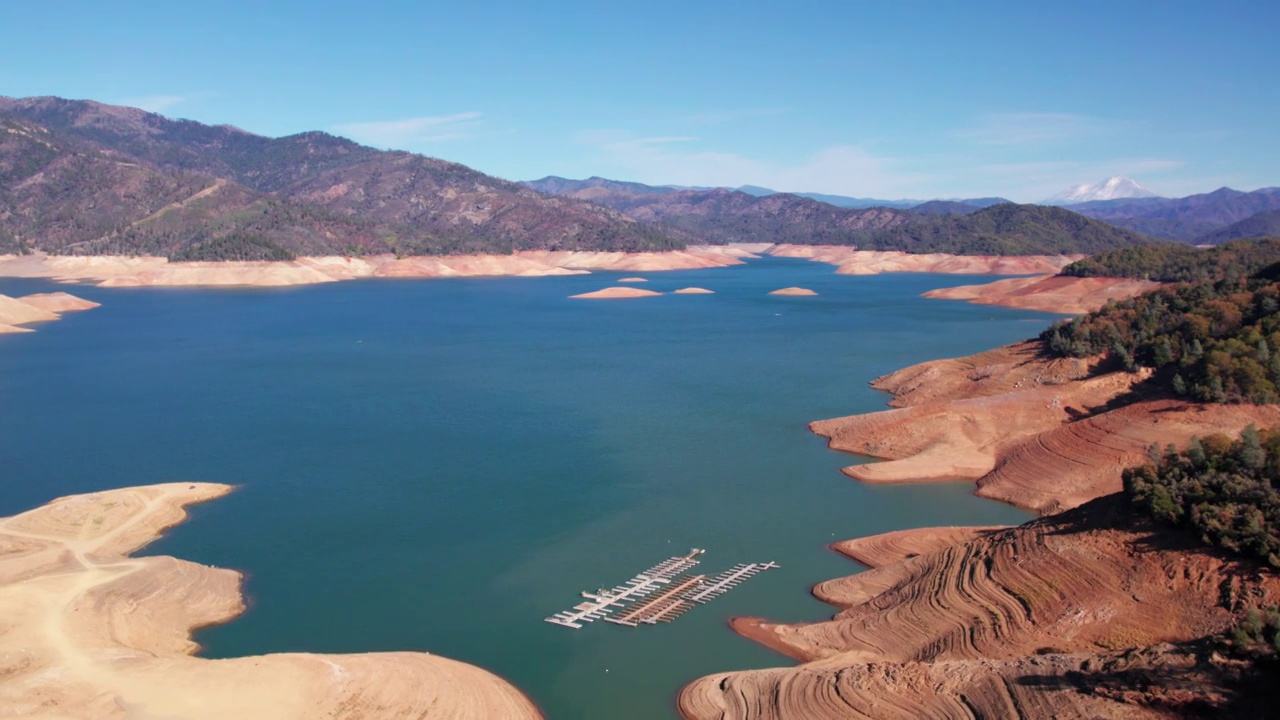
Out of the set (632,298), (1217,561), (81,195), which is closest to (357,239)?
→ (81,195)

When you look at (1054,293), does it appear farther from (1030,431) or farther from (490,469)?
(490,469)

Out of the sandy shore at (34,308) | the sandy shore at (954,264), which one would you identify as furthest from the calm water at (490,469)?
the sandy shore at (954,264)

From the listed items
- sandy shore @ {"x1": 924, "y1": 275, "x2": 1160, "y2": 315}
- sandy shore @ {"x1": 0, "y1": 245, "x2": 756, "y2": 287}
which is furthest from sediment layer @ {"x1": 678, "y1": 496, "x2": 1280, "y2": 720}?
sandy shore @ {"x1": 0, "y1": 245, "x2": 756, "y2": 287}

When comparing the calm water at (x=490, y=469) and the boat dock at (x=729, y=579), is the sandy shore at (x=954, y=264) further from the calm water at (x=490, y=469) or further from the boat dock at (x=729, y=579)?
the boat dock at (x=729, y=579)

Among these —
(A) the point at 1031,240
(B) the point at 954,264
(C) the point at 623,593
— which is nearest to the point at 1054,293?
(B) the point at 954,264

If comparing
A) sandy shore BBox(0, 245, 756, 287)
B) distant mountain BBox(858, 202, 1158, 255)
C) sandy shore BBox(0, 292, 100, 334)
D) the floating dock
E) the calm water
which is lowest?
the floating dock

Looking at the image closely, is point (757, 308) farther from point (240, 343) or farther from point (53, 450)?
point (53, 450)

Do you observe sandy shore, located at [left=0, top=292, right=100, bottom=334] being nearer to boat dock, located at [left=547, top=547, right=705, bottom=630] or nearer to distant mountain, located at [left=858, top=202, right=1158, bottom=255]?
boat dock, located at [left=547, top=547, right=705, bottom=630]
